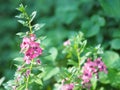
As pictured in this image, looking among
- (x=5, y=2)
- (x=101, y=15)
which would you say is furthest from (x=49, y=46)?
(x=5, y=2)

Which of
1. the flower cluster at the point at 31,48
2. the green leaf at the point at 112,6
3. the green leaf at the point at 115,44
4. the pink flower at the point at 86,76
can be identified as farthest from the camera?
the green leaf at the point at 115,44

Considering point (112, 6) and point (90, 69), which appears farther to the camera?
point (112, 6)

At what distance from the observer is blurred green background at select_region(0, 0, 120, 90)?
262cm

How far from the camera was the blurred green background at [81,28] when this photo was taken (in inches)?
103

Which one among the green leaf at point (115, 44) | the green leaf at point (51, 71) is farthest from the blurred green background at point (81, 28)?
the green leaf at point (51, 71)

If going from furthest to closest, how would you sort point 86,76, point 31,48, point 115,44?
point 115,44, point 86,76, point 31,48

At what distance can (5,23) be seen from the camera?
13.4ft

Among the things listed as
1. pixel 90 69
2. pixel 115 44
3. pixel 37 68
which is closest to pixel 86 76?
pixel 90 69

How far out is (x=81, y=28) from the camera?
304 centimetres

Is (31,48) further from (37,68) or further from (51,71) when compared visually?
(51,71)

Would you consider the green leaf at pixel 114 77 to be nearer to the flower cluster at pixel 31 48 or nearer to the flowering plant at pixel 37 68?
the flowering plant at pixel 37 68

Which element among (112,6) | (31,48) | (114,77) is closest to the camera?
(31,48)

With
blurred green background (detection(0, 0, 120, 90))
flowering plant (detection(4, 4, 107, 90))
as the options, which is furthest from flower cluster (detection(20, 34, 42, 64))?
blurred green background (detection(0, 0, 120, 90))

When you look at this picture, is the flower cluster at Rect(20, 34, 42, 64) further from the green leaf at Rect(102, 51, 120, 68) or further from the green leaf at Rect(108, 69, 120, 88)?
the green leaf at Rect(102, 51, 120, 68)
